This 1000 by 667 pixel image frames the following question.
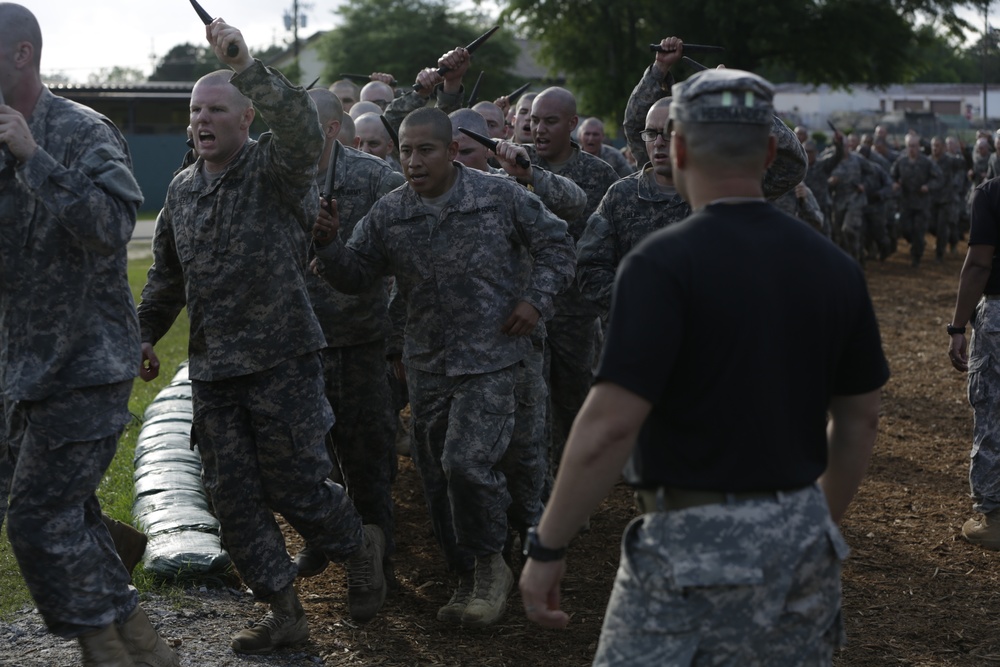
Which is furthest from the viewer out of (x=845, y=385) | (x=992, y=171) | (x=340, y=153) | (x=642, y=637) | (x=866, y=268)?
(x=866, y=268)

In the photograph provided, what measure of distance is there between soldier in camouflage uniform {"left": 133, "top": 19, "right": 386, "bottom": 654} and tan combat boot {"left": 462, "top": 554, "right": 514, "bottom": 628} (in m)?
0.75

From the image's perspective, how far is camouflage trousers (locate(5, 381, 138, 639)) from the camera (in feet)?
14.7

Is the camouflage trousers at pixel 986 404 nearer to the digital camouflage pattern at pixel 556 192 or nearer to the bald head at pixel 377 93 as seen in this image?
the digital camouflage pattern at pixel 556 192

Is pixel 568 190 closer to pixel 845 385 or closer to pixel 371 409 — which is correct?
pixel 371 409

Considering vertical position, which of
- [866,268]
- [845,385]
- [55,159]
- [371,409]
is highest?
[55,159]

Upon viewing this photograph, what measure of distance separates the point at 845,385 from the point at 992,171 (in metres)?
16.7

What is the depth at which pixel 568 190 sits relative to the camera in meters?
6.63

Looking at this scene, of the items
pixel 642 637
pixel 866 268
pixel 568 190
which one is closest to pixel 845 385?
pixel 642 637

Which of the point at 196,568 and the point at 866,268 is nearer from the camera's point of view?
the point at 196,568

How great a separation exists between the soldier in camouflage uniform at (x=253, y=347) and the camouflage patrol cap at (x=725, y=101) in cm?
245

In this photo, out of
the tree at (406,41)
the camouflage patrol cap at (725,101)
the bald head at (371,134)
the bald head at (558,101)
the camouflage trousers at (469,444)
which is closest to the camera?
the camouflage patrol cap at (725,101)

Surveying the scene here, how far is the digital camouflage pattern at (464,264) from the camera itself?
5.75 meters

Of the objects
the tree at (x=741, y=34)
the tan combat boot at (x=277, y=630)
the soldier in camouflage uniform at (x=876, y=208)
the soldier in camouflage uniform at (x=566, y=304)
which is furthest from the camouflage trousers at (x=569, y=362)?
the tree at (x=741, y=34)

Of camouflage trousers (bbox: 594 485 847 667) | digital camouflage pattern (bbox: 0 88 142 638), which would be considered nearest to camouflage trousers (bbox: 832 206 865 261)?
digital camouflage pattern (bbox: 0 88 142 638)
